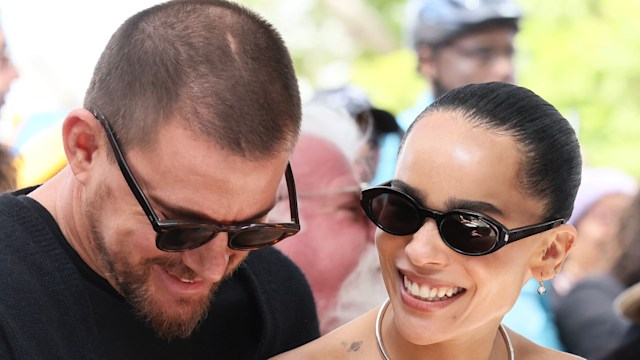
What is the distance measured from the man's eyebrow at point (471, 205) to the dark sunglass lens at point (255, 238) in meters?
0.40

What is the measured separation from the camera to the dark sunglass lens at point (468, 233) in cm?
217

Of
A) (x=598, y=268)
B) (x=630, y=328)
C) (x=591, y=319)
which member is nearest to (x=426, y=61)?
(x=598, y=268)

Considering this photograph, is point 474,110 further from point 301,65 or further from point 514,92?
point 301,65

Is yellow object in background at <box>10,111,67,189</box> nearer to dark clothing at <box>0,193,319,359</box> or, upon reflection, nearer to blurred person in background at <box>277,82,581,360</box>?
dark clothing at <box>0,193,319,359</box>

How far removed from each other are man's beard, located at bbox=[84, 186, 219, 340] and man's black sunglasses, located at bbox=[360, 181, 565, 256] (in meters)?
0.46

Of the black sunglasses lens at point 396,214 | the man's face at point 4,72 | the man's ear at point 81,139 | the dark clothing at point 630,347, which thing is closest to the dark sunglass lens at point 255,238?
the black sunglasses lens at point 396,214

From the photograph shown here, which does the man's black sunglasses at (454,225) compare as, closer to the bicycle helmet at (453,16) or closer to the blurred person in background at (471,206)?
the blurred person in background at (471,206)

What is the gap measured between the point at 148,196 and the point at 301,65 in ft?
24.6

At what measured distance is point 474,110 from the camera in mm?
2250

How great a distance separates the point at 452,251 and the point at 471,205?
0.11 m

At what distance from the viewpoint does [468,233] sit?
2174 millimetres

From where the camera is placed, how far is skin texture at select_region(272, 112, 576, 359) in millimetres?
2189

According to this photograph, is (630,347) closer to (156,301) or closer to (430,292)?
(430,292)

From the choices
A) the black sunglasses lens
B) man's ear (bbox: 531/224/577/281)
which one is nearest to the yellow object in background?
the black sunglasses lens
